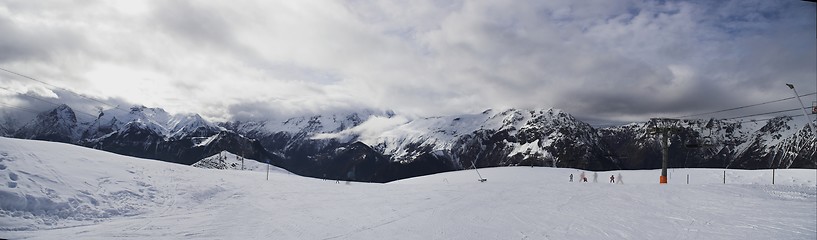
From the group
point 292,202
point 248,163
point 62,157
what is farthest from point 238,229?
point 248,163

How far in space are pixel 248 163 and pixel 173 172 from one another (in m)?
126

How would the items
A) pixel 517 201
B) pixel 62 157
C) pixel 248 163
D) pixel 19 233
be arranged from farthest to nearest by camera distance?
1. pixel 248 163
2. pixel 517 201
3. pixel 62 157
4. pixel 19 233

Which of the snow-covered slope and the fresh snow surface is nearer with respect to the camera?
the fresh snow surface

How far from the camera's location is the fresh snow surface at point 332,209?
13570mm

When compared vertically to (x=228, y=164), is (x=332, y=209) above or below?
above

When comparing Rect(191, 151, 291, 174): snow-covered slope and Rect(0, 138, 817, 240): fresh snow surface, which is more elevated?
Rect(0, 138, 817, 240): fresh snow surface

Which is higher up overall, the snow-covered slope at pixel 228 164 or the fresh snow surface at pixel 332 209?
the fresh snow surface at pixel 332 209

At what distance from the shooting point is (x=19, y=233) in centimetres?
1201

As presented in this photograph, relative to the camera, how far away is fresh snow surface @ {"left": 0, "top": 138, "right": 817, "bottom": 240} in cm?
1357

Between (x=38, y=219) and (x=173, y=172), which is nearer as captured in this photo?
(x=38, y=219)

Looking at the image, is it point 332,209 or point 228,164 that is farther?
point 228,164

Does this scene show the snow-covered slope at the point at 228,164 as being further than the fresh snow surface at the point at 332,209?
Yes

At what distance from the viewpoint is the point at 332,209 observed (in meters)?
19.0

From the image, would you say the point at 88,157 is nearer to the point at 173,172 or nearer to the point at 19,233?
the point at 173,172
